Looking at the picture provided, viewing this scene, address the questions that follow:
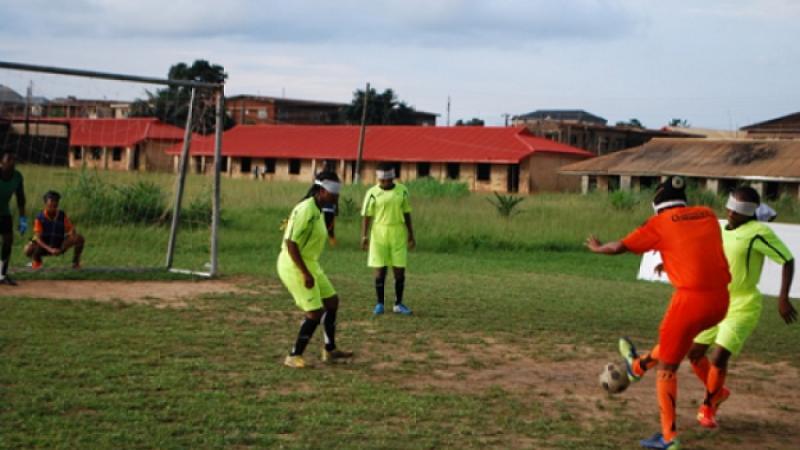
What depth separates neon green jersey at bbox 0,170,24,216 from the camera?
535 inches

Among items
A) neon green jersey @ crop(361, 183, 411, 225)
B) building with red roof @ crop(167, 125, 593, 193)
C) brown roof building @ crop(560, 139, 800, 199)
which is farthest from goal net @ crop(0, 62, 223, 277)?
building with red roof @ crop(167, 125, 593, 193)

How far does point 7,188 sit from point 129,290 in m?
2.29

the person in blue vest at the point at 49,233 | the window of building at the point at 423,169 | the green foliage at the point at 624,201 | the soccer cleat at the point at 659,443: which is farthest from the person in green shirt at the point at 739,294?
the window of building at the point at 423,169

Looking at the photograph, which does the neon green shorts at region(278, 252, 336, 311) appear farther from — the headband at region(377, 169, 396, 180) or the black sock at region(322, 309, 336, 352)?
the headband at region(377, 169, 396, 180)

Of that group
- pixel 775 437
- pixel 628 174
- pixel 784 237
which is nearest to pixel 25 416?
pixel 775 437

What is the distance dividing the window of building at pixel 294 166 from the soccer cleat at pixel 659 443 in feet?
179

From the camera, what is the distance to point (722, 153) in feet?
152

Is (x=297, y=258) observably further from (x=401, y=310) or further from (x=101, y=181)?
(x=101, y=181)

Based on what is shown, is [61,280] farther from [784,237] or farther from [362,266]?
[784,237]

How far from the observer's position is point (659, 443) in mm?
6699

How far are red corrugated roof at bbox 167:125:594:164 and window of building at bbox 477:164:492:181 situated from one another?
90 cm

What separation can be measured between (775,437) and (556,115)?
11732cm

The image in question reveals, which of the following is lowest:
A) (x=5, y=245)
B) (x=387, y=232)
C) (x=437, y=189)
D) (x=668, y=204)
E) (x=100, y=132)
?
(x=5, y=245)

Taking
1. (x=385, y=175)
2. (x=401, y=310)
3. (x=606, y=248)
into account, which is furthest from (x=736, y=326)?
(x=385, y=175)
